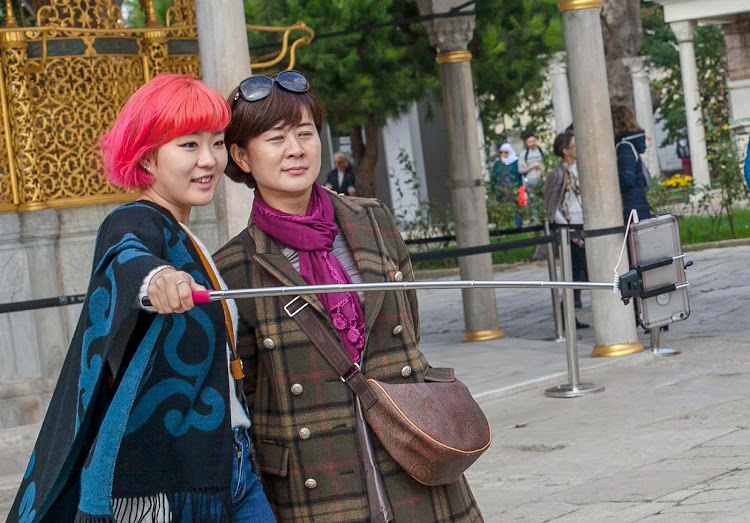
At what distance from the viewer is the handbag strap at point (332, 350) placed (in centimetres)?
291

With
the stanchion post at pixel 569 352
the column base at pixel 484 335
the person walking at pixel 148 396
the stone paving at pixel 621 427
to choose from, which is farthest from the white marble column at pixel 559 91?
the person walking at pixel 148 396

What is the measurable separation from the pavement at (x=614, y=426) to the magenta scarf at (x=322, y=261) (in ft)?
7.69

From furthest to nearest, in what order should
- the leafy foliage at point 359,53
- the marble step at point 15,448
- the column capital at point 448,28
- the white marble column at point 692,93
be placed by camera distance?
1. the white marble column at point 692,93
2. the leafy foliage at point 359,53
3. the column capital at point 448,28
4. the marble step at point 15,448

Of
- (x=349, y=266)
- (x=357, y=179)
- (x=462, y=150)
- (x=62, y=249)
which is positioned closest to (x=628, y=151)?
(x=462, y=150)

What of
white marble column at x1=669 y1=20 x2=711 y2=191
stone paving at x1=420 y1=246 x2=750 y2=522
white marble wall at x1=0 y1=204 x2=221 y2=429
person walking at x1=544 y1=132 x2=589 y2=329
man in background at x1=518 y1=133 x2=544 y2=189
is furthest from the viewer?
white marble column at x1=669 y1=20 x2=711 y2=191

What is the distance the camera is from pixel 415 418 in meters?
2.85

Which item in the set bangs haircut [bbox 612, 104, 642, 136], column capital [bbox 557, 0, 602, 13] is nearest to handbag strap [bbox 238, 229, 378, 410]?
column capital [bbox 557, 0, 602, 13]

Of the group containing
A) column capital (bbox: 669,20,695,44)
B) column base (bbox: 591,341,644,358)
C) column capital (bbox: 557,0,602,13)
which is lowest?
column base (bbox: 591,341,644,358)

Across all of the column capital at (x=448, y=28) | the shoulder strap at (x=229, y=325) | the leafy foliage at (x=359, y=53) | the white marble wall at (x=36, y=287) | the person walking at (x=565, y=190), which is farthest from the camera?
the leafy foliage at (x=359, y=53)

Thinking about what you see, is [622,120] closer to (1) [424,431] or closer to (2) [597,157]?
(2) [597,157]

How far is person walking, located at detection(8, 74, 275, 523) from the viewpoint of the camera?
2594 mm

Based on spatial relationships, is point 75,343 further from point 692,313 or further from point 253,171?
point 692,313

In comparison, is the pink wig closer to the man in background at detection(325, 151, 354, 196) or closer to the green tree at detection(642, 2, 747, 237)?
the green tree at detection(642, 2, 747, 237)

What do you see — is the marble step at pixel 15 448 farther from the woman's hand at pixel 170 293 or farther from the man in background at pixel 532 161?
the man in background at pixel 532 161
